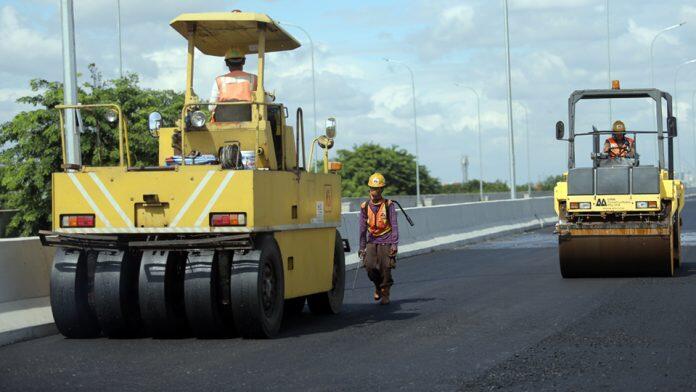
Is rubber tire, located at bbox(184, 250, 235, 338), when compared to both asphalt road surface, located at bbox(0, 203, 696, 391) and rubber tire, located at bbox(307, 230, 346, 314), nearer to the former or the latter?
asphalt road surface, located at bbox(0, 203, 696, 391)

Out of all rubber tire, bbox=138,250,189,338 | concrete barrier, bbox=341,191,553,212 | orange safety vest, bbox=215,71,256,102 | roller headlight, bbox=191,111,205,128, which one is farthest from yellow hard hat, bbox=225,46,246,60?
concrete barrier, bbox=341,191,553,212

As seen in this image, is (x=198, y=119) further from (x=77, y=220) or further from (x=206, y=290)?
(x=206, y=290)

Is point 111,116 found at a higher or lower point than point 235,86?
lower

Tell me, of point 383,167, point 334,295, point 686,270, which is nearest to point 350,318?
point 334,295

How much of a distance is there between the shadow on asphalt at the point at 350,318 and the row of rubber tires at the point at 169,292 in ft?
1.88

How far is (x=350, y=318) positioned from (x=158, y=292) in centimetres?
277

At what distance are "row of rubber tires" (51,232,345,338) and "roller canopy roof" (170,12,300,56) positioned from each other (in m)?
2.32

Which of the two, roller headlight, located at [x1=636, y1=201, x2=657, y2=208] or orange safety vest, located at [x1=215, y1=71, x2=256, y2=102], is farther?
roller headlight, located at [x1=636, y1=201, x2=657, y2=208]

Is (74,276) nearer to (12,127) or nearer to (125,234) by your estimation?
(125,234)

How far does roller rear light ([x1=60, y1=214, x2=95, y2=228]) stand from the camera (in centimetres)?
1134

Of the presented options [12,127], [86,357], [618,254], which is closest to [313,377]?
[86,357]

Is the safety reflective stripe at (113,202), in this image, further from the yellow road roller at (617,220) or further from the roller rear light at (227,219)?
the yellow road roller at (617,220)

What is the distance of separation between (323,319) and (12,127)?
26885mm

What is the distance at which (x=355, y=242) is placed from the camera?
23500 millimetres
